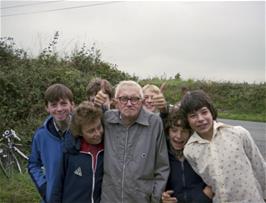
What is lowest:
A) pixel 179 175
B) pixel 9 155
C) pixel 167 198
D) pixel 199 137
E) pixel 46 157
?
pixel 9 155

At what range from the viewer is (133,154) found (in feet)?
9.80

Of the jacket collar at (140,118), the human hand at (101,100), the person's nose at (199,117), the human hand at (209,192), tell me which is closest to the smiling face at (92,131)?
the jacket collar at (140,118)

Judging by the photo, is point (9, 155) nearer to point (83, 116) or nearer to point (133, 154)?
point (83, 116)

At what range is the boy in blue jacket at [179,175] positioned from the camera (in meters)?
3.00

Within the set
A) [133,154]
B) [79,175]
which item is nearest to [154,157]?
[133,154]

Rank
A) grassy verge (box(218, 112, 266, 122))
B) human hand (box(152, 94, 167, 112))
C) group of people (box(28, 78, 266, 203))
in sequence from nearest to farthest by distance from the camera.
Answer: group of people (box(28, 78, 266, 203)) < human hand (box(152, 94, 167, 112)) < grassy verge (box(218, 112, 266, 122))

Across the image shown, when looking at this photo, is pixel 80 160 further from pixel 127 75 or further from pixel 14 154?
pixel 127 75

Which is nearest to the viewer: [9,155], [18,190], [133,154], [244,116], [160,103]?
[133,154]

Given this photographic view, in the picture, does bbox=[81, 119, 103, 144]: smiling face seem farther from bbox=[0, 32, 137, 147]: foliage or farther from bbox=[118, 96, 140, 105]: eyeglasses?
bbox=[0, 32, 137, 147]: foliage

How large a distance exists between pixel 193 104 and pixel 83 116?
0.81 metres

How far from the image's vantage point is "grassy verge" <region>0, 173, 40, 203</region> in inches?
251

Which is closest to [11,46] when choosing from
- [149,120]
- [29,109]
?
[29,109]

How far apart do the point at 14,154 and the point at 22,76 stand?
2925mm

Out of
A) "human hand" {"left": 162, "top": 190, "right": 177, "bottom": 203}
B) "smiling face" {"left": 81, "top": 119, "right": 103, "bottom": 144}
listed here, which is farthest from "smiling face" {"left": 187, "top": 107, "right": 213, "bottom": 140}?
"smiling face" {"left": 81, "top": 119, "right": 103, "bottom": 144}
